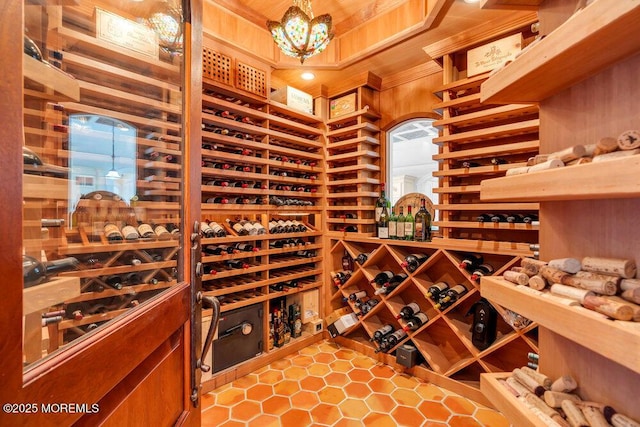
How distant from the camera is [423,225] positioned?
2432 millimetres

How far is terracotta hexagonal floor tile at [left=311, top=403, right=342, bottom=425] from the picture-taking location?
175 cm

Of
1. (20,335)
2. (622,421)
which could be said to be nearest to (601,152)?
(622,421)

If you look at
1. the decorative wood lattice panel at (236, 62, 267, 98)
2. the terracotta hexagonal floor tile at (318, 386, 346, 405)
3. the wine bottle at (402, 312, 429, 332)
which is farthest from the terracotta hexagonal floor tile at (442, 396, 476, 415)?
the decorative wood lattice panel at (236, 62, 267, 98)

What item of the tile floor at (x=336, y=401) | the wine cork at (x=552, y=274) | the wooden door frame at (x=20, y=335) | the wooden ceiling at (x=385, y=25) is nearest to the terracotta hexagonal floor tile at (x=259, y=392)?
the tile floor at (x=336, y=401)

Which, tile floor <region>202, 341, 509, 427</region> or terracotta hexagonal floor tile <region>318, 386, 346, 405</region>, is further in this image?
terracotta hexagonal floor tile <region>318, 386, 346, 405</region>

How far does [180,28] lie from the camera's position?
920 millimetres

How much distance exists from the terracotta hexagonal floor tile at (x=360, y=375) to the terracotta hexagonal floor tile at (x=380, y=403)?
0.63ft

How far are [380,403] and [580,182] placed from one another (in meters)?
1.90

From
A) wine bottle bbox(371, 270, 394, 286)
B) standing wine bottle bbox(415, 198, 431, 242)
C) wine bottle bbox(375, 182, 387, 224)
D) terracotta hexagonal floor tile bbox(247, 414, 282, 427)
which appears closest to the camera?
terracotta hexagonal floor tile bbox(247, 414, 282, 427)

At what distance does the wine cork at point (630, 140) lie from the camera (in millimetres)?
542

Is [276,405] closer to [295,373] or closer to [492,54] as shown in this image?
[295,373]

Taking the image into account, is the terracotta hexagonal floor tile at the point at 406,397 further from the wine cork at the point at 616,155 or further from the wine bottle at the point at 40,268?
the wine bottle at the point at 40,268

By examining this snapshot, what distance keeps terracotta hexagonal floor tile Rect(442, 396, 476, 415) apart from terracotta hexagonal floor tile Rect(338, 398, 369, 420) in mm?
563

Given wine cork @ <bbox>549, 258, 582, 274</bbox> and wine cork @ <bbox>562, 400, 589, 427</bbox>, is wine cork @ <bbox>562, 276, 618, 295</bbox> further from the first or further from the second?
wine cork @ <bbox>562, 400, 589, 427</bbox>
